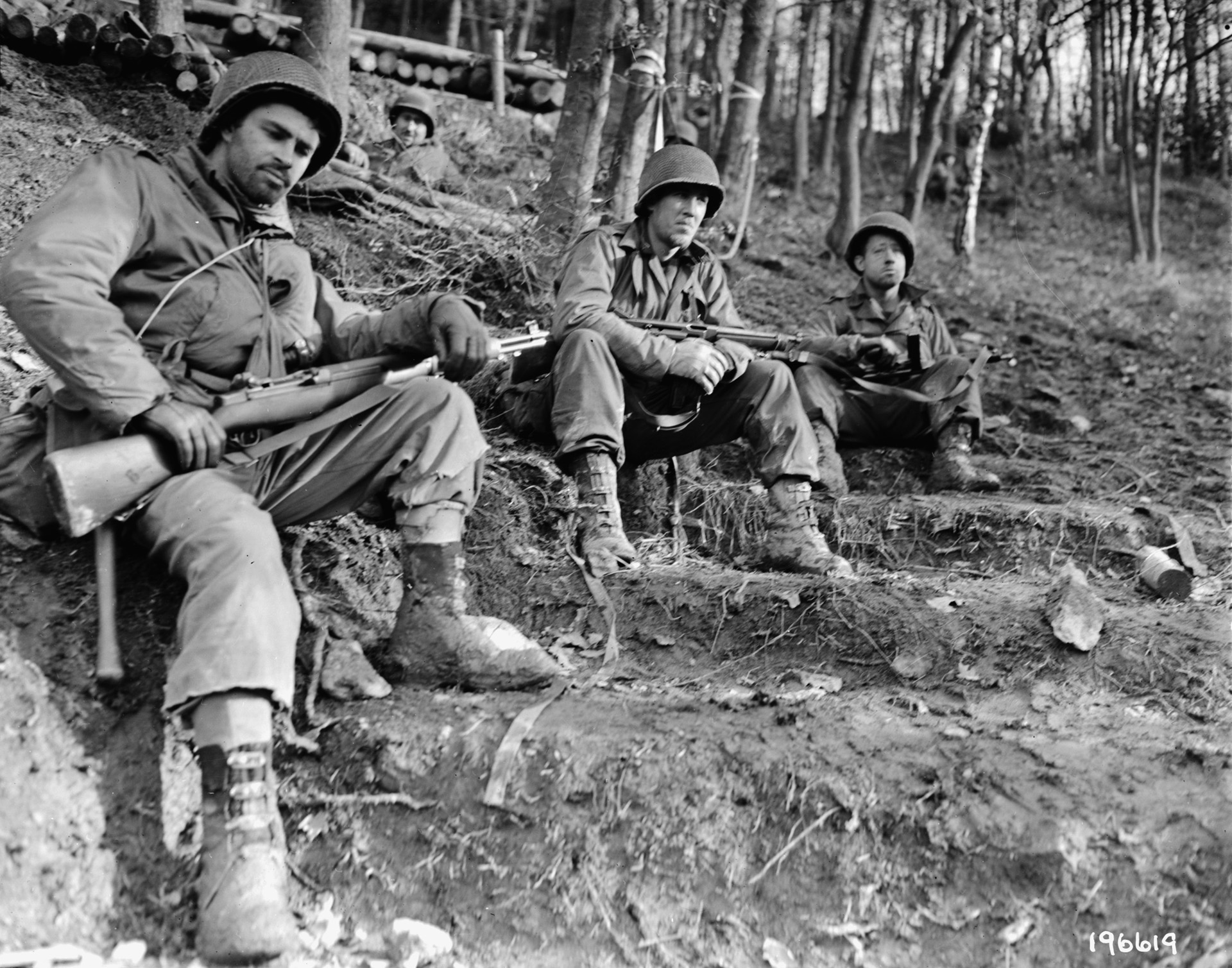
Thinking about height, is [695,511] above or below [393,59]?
below

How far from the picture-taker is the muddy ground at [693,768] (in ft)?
9.59

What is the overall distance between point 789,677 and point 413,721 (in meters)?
1.47

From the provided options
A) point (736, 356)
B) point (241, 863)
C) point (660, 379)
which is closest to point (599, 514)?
point (660, 379)

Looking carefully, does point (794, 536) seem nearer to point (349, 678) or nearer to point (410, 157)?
point (349, 678)

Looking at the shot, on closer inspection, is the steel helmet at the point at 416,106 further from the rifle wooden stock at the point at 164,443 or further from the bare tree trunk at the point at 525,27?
the bare tree trunk at the point at 525,27

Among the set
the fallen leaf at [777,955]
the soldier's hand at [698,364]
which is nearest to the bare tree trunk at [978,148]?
the soldier's hand at [698,364]

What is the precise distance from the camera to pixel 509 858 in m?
3.14

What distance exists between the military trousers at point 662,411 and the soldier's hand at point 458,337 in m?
1.17

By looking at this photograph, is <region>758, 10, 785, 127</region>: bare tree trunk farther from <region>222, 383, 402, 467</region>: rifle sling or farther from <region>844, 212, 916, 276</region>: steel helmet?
<region>222, 383, 402, 467</region>: rifle sling

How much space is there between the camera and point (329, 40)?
8109 millimetres

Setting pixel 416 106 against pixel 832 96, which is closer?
pixel 416 106

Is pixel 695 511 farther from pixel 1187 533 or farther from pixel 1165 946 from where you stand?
pixel 1165 946

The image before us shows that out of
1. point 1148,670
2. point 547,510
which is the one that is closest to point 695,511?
point 547,510

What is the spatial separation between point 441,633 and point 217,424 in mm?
955
